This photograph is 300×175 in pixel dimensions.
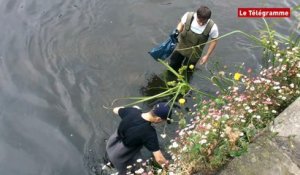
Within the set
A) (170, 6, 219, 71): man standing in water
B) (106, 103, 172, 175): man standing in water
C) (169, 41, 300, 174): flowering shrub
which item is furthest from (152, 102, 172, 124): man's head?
(170, 6, 219, 71): man standing in water

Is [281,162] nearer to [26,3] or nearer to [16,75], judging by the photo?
[16,75]

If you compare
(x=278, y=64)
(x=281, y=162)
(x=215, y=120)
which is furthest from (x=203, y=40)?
(x=281, y=162)

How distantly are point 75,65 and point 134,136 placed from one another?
3.77 m

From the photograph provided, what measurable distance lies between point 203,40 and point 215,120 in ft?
8.90

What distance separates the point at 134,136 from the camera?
18.8 feet

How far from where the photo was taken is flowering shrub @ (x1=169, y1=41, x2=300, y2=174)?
485 centimetres

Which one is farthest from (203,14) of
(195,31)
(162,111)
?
(162,111)

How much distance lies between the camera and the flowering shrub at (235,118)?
191 inches

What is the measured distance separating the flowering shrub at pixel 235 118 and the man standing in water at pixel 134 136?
11.8 inches

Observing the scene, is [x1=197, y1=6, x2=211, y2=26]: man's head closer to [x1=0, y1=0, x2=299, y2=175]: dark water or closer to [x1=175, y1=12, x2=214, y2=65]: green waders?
[x1=175, y1=12, x2=214, y2=65]: green waders

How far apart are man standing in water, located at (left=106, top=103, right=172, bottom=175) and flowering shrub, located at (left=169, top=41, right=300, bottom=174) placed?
30cm

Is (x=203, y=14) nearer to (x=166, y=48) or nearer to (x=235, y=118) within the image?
(x=166, y=48)

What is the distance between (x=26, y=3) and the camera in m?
10.5

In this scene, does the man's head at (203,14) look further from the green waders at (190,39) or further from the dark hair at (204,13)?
the green waders at (190,39)
